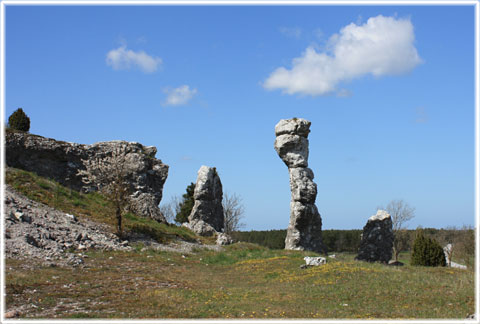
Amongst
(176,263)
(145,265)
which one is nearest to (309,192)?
(176,263)

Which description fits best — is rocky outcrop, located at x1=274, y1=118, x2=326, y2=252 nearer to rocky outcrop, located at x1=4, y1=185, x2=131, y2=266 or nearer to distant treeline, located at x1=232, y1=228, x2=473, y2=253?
rocky outcrop, located at x1=4, y1=185, x2=131, y2=266

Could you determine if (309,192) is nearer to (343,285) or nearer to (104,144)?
(343,285)

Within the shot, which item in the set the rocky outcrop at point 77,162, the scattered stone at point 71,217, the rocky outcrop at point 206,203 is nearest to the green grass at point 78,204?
the scattered stone at point 71,217

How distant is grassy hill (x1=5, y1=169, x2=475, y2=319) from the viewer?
12.1 m

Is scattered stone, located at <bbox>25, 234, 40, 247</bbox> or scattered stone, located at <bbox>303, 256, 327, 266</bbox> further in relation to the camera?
scattered stone, located at <bbox>25, 234, 40, 247</bbox>

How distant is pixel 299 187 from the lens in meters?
31.5

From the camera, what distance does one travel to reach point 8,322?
10039 mm

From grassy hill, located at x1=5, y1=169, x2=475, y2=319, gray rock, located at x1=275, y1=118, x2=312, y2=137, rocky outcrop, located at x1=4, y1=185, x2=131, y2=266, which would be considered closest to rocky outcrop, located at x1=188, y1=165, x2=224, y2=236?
gray rock, located at x1=275, y1=118, x2=312, y2=137

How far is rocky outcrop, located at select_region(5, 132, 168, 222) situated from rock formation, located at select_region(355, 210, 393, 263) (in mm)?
17176

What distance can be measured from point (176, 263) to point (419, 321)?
1574cm

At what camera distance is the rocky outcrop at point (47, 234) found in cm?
2080

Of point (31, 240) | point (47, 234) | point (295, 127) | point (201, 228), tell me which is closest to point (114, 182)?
point (47, 234)

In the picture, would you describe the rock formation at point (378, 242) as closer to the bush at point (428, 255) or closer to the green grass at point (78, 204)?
the bush at point (428, 255)

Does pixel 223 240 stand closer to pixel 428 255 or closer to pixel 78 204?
pixel 78 204
